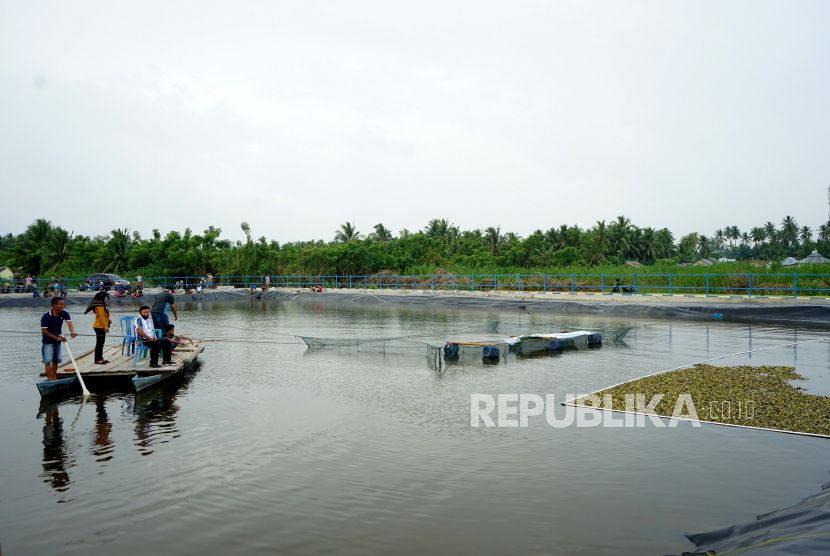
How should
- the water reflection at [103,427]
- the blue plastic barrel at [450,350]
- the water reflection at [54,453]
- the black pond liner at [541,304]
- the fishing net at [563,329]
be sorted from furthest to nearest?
the black pond liner at [541,304] < the fishing net at [563,329] < the blue plastic barrel at [450,350] < the water reflection at [103,427] < the water reflection at [54,453]

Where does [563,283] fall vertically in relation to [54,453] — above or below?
above

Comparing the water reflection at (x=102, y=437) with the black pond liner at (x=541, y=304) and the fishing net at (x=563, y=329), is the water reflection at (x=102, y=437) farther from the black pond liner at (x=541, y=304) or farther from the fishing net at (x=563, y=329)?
the black pond liner at (x=541, y=304)

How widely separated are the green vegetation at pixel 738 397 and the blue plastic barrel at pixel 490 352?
365 cm

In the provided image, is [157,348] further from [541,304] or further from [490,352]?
[541,304]

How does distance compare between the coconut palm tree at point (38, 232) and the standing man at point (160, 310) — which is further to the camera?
the coconut palm tree at point (38, 232)

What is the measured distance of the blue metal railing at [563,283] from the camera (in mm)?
25203

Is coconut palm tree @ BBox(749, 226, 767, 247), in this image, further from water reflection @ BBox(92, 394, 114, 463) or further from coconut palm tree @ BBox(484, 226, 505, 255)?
water reflection @ BBox(92, 394, 114, 463)

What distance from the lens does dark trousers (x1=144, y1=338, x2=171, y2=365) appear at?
10508 mm

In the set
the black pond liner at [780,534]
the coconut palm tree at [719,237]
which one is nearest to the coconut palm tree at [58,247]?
the black pond liner at [780,534]

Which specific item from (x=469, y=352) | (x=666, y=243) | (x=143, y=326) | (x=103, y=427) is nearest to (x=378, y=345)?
(x=469, y=352)

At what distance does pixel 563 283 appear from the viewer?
110 ft

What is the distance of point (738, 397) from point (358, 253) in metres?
40.5

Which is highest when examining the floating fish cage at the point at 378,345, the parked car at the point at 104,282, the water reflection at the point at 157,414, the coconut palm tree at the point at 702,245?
the coconut palm tree at the point at 702,245

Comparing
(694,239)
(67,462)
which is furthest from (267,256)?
(694,239)
